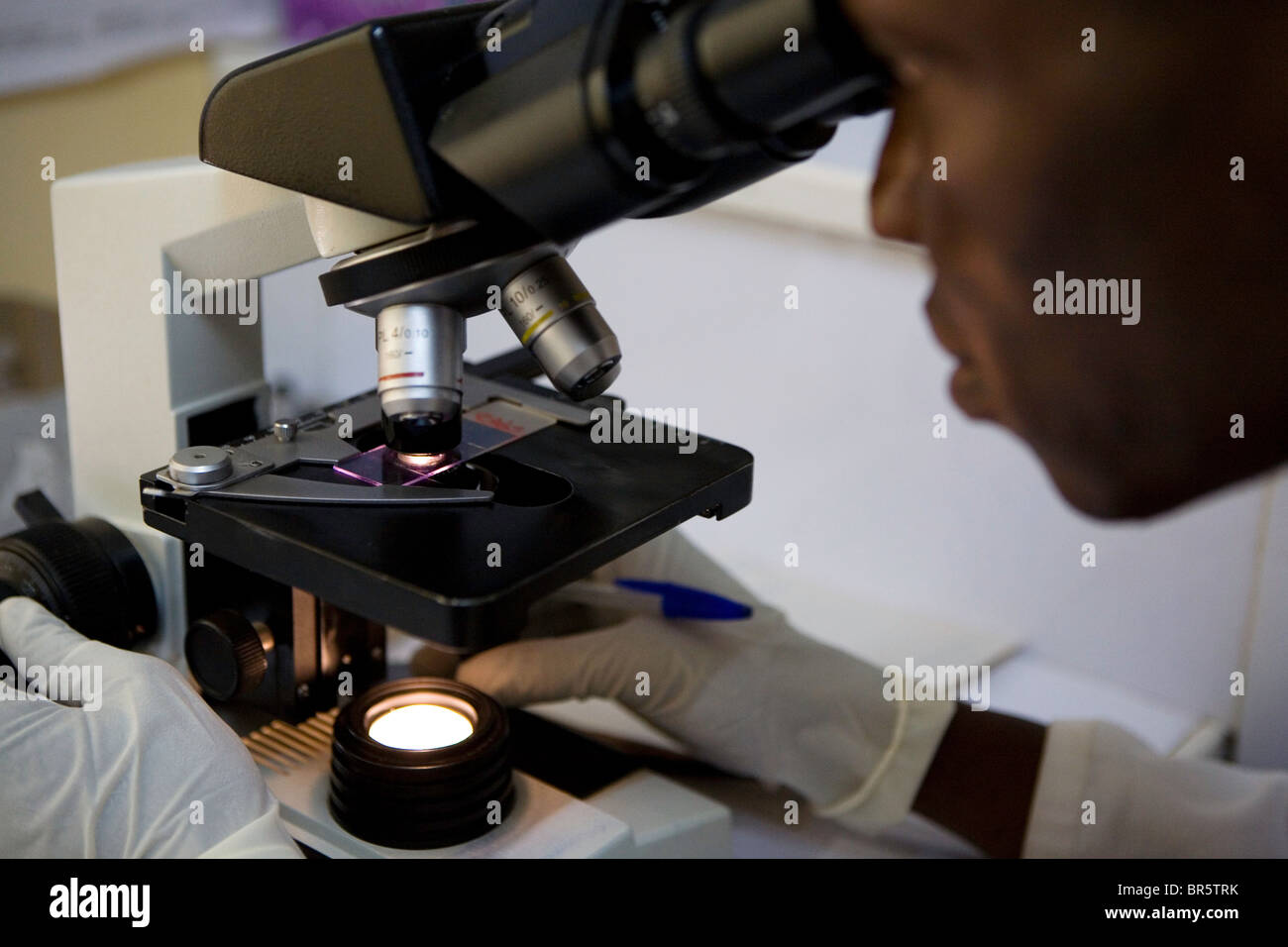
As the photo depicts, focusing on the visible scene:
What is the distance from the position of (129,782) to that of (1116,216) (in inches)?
27.7

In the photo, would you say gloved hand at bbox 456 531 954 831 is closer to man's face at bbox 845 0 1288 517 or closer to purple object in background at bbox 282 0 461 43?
man's face at bbox 845 0 1288 517

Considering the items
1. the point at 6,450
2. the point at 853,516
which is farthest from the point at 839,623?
the point at 6,450

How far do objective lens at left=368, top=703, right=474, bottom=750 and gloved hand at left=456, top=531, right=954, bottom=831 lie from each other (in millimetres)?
133

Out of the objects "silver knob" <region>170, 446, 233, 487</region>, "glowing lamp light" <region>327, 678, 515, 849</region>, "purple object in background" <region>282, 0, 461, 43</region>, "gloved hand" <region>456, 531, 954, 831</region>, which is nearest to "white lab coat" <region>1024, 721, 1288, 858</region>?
"gloved hand" <region>456, 531, 954, 831</region>

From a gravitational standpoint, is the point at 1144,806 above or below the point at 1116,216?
below

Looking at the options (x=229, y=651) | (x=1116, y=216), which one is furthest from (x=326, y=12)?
(x=1116, y=216)

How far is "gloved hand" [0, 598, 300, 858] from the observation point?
0.82m

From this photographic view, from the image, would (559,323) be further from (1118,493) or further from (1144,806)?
(1144,806)

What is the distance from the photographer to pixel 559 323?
75 centimetres

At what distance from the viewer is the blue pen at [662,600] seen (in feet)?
3.84

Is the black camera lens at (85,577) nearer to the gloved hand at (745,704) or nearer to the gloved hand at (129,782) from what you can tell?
the gloved hand at (129,782)

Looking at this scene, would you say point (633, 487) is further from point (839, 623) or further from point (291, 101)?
point (839, 623)

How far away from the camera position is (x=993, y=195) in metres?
0.48

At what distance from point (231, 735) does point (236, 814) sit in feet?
0.23
